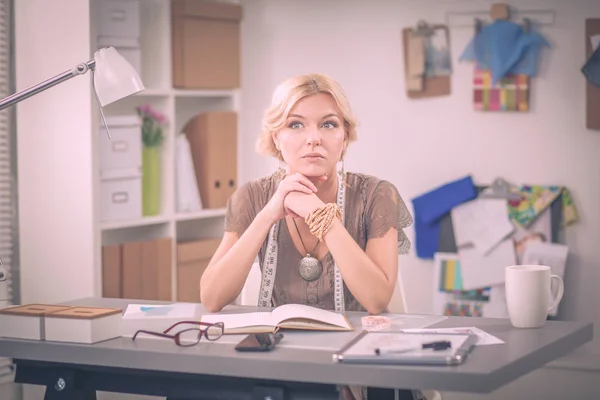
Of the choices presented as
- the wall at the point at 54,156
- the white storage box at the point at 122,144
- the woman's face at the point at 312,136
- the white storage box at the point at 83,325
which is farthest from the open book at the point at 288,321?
the white storage box at the point at 122,144

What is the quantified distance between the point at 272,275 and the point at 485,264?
178cm

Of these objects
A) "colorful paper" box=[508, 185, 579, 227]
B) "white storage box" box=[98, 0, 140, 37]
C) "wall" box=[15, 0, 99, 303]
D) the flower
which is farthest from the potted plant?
"colorful paper" box=[508, 185, 579, 227]

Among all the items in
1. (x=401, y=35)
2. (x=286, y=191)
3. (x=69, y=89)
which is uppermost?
(x=401, y=35)

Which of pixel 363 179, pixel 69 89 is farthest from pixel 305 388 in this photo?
pixel 69 89

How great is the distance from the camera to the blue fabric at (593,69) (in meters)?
3.99

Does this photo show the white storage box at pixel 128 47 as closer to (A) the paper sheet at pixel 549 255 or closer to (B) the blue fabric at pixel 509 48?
(B) the blue fabric at pixel 509 48

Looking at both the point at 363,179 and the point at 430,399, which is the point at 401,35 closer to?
the point at 363,179

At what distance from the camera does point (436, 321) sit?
7.25ft

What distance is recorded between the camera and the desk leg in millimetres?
2016

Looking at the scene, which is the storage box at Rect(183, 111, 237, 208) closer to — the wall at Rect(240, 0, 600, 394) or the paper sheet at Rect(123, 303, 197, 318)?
the wall at Rect(240, 0, 600, 394)

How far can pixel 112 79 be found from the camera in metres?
2.23

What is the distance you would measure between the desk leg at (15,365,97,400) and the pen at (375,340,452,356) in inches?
26.9

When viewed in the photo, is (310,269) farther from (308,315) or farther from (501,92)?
(501,92)

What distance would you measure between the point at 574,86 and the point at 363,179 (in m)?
1.69
